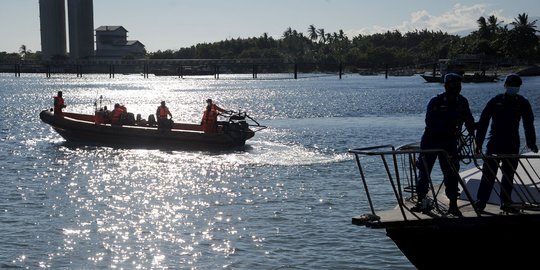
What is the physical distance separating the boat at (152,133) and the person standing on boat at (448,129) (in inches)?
917

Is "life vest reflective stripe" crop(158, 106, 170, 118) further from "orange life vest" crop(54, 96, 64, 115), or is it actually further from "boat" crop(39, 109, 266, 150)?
"orange life vest" crop(54, 96, 64, 115)

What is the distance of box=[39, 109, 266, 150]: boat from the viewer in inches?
1319

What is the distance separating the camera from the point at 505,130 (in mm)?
10227

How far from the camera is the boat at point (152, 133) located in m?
33.5

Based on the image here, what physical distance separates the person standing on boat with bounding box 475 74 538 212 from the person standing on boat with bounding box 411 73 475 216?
29 cm

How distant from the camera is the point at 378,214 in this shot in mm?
10352

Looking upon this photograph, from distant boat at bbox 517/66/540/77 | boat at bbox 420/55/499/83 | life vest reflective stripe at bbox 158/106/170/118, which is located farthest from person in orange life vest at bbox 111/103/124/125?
distant boat at bbox 517/66/540/77

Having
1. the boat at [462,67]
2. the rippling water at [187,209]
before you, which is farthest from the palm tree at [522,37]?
the rippling water at [187,209]

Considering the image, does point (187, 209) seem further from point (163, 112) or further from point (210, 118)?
point (163, 112)

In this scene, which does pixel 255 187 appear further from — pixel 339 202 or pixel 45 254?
pixel 45 254

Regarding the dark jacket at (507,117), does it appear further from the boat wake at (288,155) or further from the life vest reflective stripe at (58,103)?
Result: the life vest reflective stripe at (58,103)

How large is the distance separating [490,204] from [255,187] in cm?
1449

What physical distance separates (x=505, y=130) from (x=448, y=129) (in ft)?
2.65

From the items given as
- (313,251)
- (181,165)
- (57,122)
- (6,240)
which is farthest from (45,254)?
(57,122)
